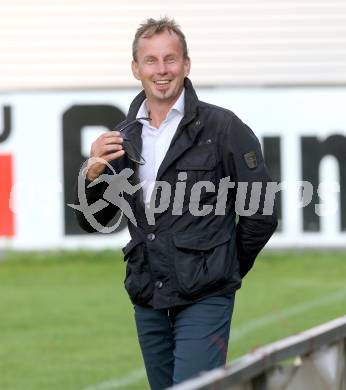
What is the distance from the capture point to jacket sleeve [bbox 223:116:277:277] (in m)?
5.97

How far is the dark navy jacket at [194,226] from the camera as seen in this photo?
19.5ft

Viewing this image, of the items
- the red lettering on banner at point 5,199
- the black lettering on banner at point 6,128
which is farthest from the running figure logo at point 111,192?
the black lettering on banner at point 6,128

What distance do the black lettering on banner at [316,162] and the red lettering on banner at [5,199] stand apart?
3400mm

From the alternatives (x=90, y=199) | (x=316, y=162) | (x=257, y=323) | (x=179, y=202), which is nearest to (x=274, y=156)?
(x=316, y=162)

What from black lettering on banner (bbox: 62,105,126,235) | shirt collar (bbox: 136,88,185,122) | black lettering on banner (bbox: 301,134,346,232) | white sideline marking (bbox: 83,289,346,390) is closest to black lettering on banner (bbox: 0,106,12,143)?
black lettering on banner (bbox: 62,105,126,235)

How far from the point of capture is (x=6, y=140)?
18.5m

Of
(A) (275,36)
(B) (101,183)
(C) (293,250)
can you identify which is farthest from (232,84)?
(B) (101,183)

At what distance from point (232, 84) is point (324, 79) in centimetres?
111

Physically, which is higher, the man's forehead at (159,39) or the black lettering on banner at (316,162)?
the man's forehead at (159,39)

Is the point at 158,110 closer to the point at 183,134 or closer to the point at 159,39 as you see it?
the point at 183,134

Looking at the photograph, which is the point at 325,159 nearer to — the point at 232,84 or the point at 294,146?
the point at 294,146

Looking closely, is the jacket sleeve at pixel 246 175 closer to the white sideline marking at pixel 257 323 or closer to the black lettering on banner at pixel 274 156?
the white sideline marking at pixel 257 323

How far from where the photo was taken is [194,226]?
598cm

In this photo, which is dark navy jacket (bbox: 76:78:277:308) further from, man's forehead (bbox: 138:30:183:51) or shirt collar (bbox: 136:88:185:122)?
man's forehead (bbox: 138:30:183:51)
